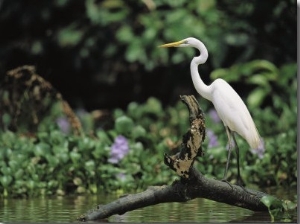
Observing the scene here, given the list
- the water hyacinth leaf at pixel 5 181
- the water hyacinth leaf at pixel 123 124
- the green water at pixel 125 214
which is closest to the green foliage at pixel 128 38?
the water hyacinth leaf at pixel 123 124

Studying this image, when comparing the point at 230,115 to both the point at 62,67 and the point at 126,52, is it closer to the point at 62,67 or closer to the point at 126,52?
the point at 126,52

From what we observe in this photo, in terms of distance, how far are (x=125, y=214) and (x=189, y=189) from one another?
654mm

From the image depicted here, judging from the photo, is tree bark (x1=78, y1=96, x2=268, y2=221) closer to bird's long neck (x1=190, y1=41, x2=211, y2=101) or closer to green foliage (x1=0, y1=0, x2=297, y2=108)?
bird's long neck (x1=190, y1=41, x2=211, y2=101)

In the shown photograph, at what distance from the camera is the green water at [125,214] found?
238 inches

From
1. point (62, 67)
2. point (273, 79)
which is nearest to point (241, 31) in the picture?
point (273, 79)

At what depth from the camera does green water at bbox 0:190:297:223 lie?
604 cm

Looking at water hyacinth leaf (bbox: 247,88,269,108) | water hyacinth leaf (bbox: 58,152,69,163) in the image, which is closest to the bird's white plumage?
water hyacinth leaf (bbox: 58,152,69,163)

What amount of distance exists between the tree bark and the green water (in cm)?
13

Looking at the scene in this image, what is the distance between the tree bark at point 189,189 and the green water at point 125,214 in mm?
128

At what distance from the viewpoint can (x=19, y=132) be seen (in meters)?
9.28

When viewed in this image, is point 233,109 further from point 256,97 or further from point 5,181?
point 256,97

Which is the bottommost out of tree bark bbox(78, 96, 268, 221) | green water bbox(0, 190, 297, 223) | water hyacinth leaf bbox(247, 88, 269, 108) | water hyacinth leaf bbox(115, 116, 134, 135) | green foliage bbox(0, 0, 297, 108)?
green water bbox(0, 190, 297, 223)

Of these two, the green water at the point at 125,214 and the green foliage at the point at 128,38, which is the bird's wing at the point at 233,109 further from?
the green foliage at the point at 128,38

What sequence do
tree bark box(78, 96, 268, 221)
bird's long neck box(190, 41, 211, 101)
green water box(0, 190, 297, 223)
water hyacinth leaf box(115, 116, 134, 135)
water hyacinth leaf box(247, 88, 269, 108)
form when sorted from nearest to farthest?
tree bark box(78, 96, 268, 221)
green water box(0, 190, 297, 223)
bird's long neck box(190, 41, 211, 101)
water hyacinth leaf box(115, 116, 134, 135)
water hyacinth leaf box(247, 88, 269, 108)
